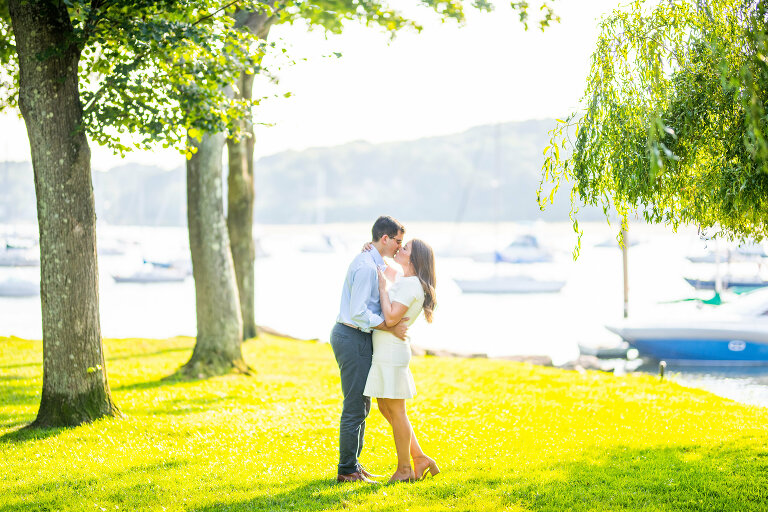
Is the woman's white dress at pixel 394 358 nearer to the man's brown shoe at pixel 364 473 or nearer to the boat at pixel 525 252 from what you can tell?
the man's brown shoe at pixel 364 473

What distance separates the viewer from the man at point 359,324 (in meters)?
5.82

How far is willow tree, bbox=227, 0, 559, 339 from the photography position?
439 inches

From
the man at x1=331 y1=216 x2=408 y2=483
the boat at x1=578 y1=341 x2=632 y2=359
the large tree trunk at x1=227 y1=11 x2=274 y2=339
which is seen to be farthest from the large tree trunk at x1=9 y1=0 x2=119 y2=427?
the boat at x1=578 y1=341 x2=632 y2=359

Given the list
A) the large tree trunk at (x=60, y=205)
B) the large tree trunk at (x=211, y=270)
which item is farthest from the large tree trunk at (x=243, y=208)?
the large tree trunk at (x=60, y=205)

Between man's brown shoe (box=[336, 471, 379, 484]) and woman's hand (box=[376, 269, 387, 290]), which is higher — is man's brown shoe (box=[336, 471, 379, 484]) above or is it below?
below

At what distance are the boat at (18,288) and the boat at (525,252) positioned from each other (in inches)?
1602

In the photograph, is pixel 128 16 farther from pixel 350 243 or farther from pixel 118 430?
pixel 350 243

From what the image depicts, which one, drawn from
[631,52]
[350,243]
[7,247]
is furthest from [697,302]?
[350,243]

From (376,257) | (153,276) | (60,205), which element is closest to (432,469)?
(376,257)

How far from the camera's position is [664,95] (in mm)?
6469

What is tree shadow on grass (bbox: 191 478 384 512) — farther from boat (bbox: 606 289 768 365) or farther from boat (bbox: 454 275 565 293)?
boat (bbox: 454 275 565 293)

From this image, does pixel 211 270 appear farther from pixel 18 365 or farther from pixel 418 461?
pixel 418 461

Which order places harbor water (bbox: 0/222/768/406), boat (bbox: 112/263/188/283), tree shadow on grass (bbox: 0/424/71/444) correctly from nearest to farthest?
tree shadow on grass (bbox: 0/424/71/444)
harbor water (bbox: 0/222/768/406)
boat (bbox: 112/263/188/283)

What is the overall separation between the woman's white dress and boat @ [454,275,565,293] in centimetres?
4355
